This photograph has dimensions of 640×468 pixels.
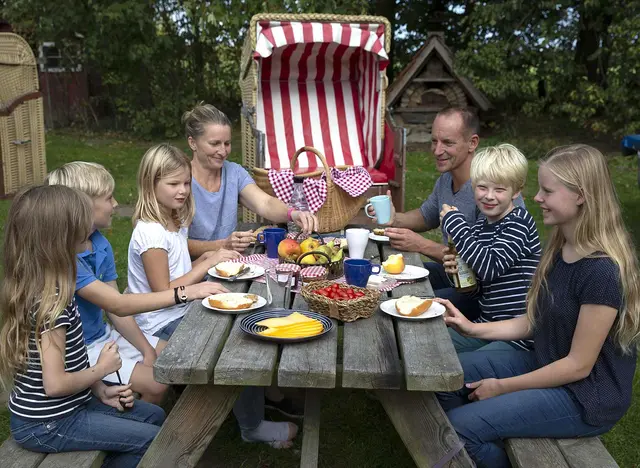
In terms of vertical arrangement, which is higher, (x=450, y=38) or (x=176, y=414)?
(x=450, y=38)

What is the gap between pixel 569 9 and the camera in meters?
11.7

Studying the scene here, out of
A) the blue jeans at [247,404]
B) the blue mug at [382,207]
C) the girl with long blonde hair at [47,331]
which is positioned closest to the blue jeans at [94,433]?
the girl with long blonde hair at [47,331]

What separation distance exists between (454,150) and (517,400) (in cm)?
186

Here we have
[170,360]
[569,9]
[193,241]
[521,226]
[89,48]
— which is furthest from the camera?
[89,48]

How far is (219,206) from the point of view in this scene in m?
4.25

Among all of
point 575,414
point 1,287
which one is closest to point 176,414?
point 1,287

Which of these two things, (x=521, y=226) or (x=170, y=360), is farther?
(x=521, y=226)

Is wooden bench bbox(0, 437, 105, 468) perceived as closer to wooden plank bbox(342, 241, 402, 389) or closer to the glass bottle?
wooden plank bbox(342, 241, 402, 389)

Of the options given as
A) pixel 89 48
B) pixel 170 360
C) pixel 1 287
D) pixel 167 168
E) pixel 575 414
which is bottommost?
pixel 575 414

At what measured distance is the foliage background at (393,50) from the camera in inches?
443

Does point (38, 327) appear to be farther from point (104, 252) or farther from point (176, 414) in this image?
point (104, 252)

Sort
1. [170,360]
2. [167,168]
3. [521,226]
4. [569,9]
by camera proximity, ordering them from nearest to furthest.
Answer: [170,360], [521,226], [167,168], [569,9]

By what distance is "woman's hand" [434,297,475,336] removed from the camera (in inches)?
108

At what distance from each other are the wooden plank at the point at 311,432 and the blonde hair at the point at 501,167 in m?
1.19
